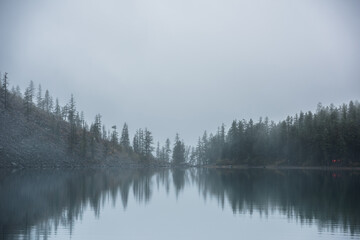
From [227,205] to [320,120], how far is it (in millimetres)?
111604

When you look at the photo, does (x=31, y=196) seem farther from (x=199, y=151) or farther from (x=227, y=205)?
(x=199, y=151)

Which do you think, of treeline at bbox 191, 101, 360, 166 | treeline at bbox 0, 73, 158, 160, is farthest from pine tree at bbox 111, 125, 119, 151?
treeline at bbox 191, 101, 360, 166

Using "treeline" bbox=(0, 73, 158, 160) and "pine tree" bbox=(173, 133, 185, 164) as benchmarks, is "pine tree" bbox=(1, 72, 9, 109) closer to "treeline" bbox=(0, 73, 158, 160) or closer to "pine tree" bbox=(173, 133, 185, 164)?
"treeline" bbox=(0, 73, 158, 160)

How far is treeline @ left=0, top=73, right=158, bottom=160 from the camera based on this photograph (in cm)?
12093

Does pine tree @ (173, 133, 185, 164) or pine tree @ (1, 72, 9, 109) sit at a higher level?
pine tree @ (1, 72, 9, 109)

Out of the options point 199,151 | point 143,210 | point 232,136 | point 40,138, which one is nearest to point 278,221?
point 143,210

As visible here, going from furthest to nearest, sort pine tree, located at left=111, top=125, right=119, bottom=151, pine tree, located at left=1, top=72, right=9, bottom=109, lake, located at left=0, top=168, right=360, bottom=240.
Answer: pine tree, located at left=111, top=125, right=119, bottom=151, pine tree, located at left=1, top=72, right=9, bottom=109, lake, located at left=0, top=168, right=360, bottom=240

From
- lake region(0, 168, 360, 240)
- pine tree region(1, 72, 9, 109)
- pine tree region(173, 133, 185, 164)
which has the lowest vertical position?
lake region(0, 168, 360, 240)

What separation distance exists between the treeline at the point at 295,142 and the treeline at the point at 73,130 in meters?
35.9

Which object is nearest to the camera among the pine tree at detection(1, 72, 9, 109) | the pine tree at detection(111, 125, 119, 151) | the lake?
the lake

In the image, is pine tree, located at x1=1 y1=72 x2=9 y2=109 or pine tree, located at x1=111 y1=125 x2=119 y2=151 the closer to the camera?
pine tree, located at x1=1 y1=72 x2=9 y2=109

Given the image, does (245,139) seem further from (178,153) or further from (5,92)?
(5,92)

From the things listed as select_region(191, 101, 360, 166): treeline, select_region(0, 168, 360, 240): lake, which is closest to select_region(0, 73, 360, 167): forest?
select_region(191, 101, 360, 166): treeline

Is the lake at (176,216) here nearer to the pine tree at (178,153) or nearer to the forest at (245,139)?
the forest at (245,139)
